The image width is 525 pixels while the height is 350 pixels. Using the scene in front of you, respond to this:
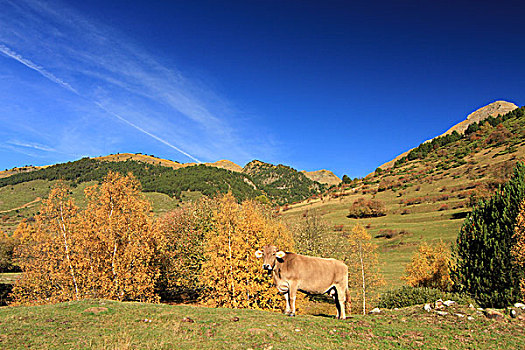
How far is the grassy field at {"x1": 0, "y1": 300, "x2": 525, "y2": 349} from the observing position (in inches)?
400

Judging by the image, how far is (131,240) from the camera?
85.1 ft

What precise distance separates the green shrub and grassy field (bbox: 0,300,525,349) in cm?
381

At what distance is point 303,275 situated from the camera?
46.2 ft

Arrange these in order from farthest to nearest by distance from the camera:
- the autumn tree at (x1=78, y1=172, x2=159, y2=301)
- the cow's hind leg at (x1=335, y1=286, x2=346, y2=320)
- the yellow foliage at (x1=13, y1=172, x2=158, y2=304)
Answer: the yellow foliage at (x1=13, y1=172, x2=158, y2=304), the autumn tree at (x1=78, y1=172, x2=159, y2=301), the cow's hind leg at (x1=335, y1=286, x2=346, y2=320)

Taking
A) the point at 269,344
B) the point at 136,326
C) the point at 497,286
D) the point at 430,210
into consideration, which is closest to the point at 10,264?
the point at 136,326

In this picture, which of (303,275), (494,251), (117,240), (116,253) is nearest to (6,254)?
(117,240)

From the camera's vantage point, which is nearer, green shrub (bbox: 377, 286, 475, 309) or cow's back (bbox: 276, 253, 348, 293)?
cow's back (bbox: 276, 253, 348, 293)

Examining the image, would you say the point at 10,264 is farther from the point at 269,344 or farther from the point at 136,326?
the point at 269,344

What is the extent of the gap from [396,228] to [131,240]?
83022 mm

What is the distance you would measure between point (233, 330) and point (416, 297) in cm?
1448

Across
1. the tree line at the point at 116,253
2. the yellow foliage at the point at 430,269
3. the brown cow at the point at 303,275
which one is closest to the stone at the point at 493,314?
the brown cow at the point at 303,275

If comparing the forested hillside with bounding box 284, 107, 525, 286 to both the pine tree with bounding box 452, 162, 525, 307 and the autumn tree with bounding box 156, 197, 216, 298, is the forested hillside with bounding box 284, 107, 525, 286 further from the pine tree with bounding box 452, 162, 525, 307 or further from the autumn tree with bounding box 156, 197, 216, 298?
the autumn tree with bounding box 156, 197, 216, 298

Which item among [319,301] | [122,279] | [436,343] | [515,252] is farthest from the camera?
[319,301]

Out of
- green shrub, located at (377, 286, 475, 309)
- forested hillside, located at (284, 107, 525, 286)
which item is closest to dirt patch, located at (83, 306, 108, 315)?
green shrub, located at (377, 286, 475, 309)
